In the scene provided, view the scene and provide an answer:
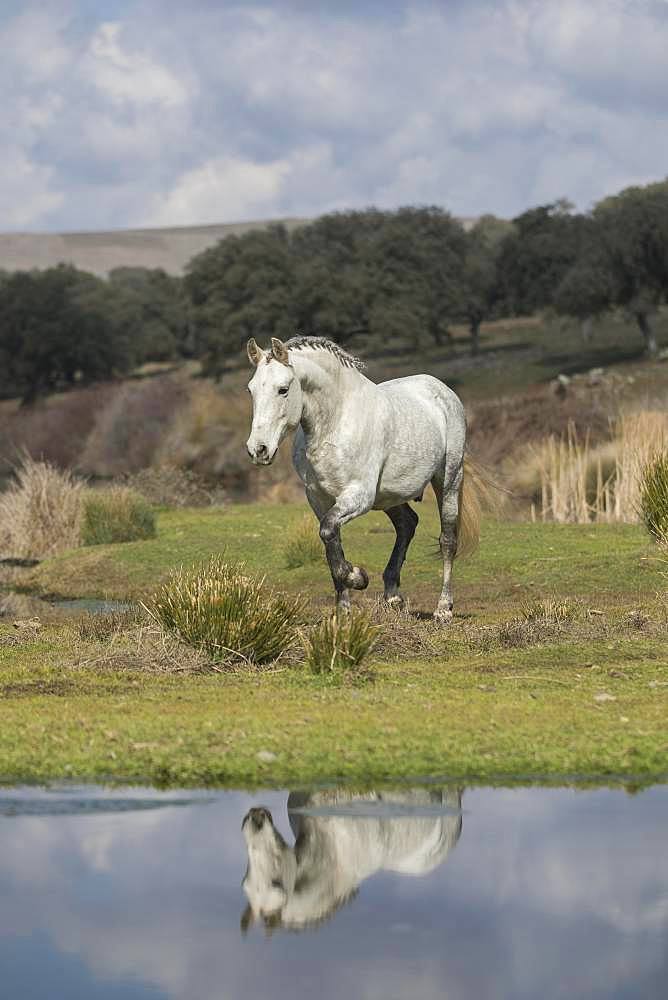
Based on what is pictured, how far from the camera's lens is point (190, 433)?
4484cm

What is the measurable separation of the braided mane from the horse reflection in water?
18.7 ft

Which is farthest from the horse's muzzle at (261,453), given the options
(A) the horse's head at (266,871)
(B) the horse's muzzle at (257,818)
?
(A) the horse's head at (266,871)

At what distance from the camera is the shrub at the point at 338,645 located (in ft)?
38.8

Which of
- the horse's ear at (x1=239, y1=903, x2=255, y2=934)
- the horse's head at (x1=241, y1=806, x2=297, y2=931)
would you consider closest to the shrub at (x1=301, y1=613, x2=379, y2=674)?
the horse's head at (x1=241, y1=806, x2=297, y2=931)

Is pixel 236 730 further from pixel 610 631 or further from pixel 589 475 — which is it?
pixel 589 475

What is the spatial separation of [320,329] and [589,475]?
5794 centimetres

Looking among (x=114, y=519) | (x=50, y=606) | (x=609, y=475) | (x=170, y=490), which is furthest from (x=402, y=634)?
(x=170, y=490)

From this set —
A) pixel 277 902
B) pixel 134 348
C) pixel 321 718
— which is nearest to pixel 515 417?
pixel 321 718

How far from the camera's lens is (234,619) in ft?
41.1

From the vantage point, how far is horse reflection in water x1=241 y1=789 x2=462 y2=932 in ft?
21.6

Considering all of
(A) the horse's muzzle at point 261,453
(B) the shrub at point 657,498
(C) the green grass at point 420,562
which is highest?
(A) the horse's muzzle at point 261,453

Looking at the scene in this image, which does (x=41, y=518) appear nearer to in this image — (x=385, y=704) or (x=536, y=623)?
(x=536, y=623)

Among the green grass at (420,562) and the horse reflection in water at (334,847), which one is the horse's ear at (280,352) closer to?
the green grass at (420,562)

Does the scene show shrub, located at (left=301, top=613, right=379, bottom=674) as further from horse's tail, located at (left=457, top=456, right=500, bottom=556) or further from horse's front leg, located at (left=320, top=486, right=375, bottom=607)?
horse's tail, located at (left=457, top=456, right=500, bottom=556)
